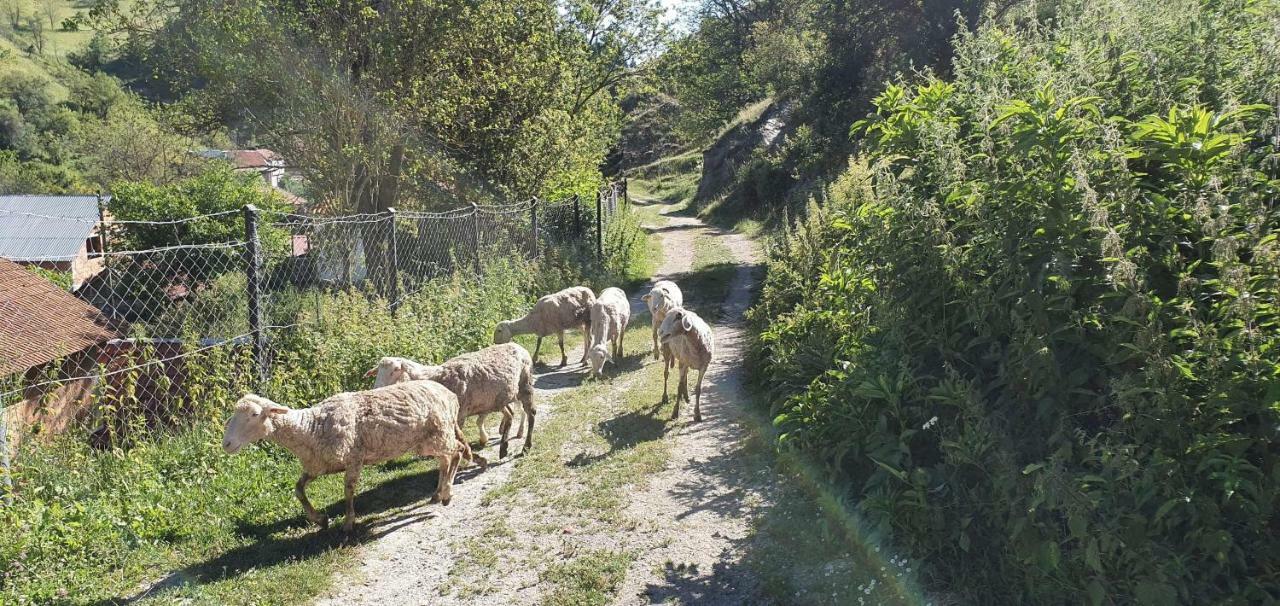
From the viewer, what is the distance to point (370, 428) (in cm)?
614

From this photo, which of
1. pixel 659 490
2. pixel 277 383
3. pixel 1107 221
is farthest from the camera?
pixel 277 383

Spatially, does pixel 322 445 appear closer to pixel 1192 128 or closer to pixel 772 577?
pixel 772 577

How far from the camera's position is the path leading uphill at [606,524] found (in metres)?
5.24

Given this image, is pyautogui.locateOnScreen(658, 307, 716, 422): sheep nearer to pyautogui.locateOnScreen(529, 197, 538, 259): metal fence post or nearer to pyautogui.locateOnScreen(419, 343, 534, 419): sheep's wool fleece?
pyautogui.locateOnScreen(419, 343, 534, 419): sheep's wool fleece

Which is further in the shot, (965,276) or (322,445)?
(322,445)

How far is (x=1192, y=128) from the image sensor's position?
3736 mm

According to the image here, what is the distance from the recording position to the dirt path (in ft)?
17.3

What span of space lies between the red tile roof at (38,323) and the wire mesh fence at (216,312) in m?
0.04

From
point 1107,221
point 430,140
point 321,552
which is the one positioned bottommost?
point 321,552

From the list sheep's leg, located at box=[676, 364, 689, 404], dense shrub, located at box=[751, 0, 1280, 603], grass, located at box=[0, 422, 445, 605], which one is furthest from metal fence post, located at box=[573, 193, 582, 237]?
dense shrub, located at box=[751, 0, 1280, 603]

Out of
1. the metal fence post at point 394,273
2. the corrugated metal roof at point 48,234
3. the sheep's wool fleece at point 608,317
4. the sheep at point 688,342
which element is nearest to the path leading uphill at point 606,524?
the sheep at point 688,342

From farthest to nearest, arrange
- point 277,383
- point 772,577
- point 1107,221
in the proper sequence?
point 277,383
point 772,577
point 1107,221

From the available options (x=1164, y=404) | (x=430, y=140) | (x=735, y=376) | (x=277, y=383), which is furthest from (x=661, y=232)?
(x=1164, y=404)

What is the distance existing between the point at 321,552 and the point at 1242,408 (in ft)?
18.5
